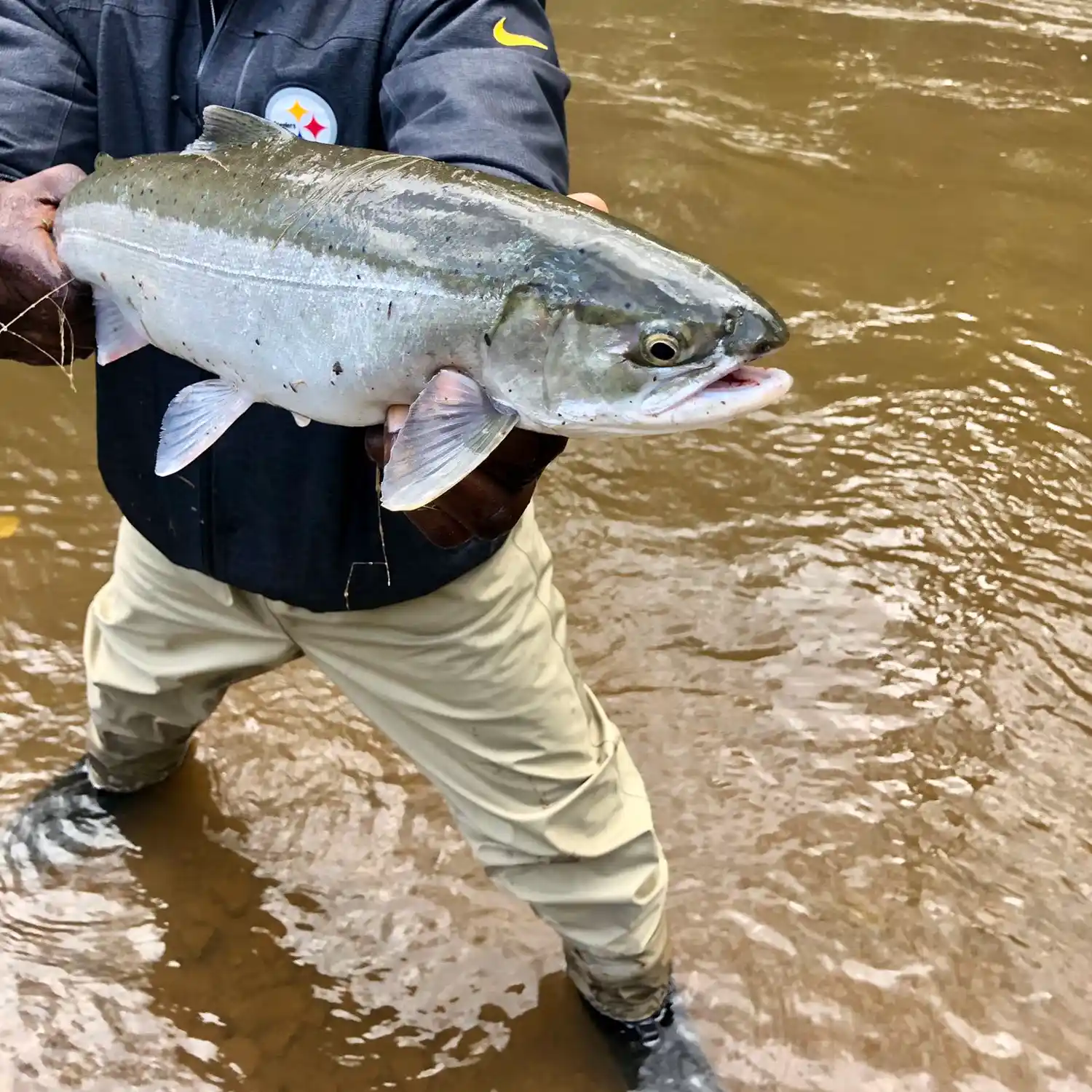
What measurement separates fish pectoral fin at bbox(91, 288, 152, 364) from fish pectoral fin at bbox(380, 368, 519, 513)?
585mm

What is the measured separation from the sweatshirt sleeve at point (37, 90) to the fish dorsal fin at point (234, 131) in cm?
31

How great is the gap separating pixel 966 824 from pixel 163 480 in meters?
1.97

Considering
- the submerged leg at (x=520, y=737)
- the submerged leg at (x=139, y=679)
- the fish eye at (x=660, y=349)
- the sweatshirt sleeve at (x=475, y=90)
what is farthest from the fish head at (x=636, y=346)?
the submerged leg at (x=139, y=679)

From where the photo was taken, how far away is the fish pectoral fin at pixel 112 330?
1691 millimetres

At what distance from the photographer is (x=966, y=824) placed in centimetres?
259

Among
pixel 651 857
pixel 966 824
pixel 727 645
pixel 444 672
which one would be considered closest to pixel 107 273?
pixel 444 672

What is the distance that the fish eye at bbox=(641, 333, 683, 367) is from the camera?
1291mm

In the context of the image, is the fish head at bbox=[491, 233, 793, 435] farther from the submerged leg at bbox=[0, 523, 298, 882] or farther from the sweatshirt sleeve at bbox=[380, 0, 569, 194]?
the submerged leg at bbox=[0, 523, 298, 882]

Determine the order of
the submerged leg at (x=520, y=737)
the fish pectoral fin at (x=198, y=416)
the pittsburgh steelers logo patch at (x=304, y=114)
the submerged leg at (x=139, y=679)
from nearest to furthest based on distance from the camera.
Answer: the fish pectoral fin at (x=198, y=416) → the pittsburgh steelers logo patch at (x=304, y=114) → the submerged leg at (x=520, y=737) → the submerged leg at (x=139, y=679)

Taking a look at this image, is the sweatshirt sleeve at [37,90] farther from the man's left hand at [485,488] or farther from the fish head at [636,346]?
the fish head at [636,346]

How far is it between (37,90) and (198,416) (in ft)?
2.03

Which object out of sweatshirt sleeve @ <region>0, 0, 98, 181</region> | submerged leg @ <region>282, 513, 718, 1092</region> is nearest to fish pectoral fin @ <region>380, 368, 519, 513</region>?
submerged leg @ <region>282, 513, 718, 1092</region>

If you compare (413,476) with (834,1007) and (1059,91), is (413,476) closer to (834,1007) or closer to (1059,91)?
(834,1007)

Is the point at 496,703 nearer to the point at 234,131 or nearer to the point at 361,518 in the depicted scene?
the point at 361,518
